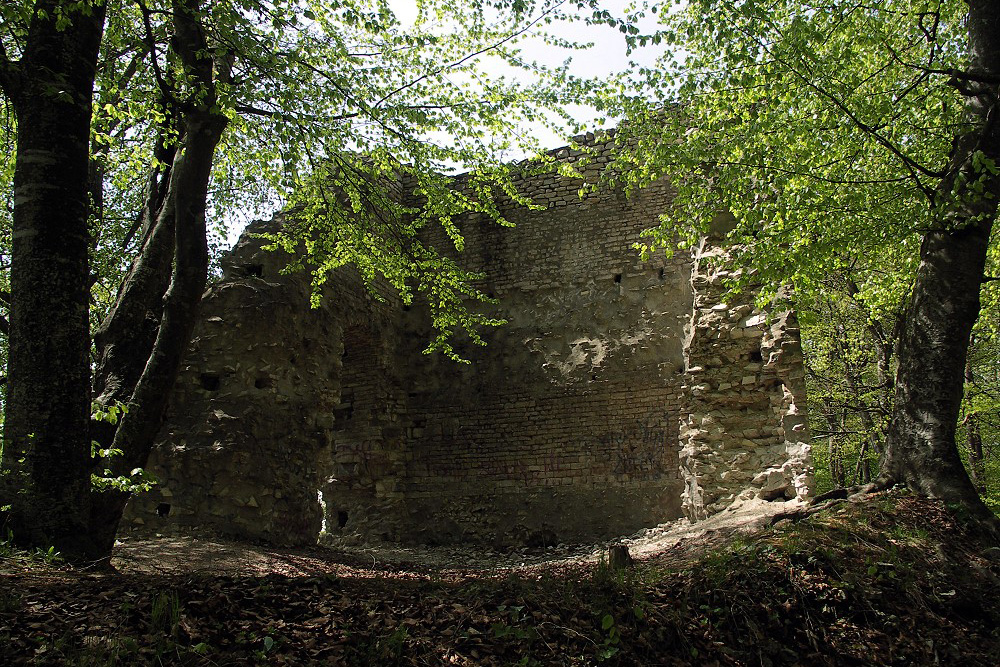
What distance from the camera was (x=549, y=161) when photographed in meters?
6.62

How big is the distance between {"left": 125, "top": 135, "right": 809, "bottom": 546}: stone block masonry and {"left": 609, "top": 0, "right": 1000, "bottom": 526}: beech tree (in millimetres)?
1610

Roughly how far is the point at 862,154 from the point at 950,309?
2077 millimetres

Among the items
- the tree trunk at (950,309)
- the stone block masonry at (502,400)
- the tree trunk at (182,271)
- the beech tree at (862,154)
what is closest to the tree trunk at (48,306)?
the tree trunk at (182,271)

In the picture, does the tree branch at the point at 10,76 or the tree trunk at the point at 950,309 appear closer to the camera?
the tree branch at the point at 10,76

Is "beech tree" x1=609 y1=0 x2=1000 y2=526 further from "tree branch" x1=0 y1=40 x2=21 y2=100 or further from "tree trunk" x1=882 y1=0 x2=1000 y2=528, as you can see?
"tree branch" x1=0 y1=40 x2=21 y2=100

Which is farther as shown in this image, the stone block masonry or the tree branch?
the stone block masonry

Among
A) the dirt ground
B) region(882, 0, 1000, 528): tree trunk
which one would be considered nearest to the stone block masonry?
the dirt ground

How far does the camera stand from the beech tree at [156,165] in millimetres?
3758

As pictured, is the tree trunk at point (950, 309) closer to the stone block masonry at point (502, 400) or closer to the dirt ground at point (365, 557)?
the dirt ground at point (365, 557)

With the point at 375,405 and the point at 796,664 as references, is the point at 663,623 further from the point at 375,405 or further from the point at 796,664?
the point at 375,405

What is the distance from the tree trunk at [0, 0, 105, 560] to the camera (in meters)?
3.71

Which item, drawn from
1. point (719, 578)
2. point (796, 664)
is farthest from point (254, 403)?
point (796, 664)

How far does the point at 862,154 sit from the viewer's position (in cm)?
620

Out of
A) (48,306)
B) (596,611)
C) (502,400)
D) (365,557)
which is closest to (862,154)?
(596,611)
